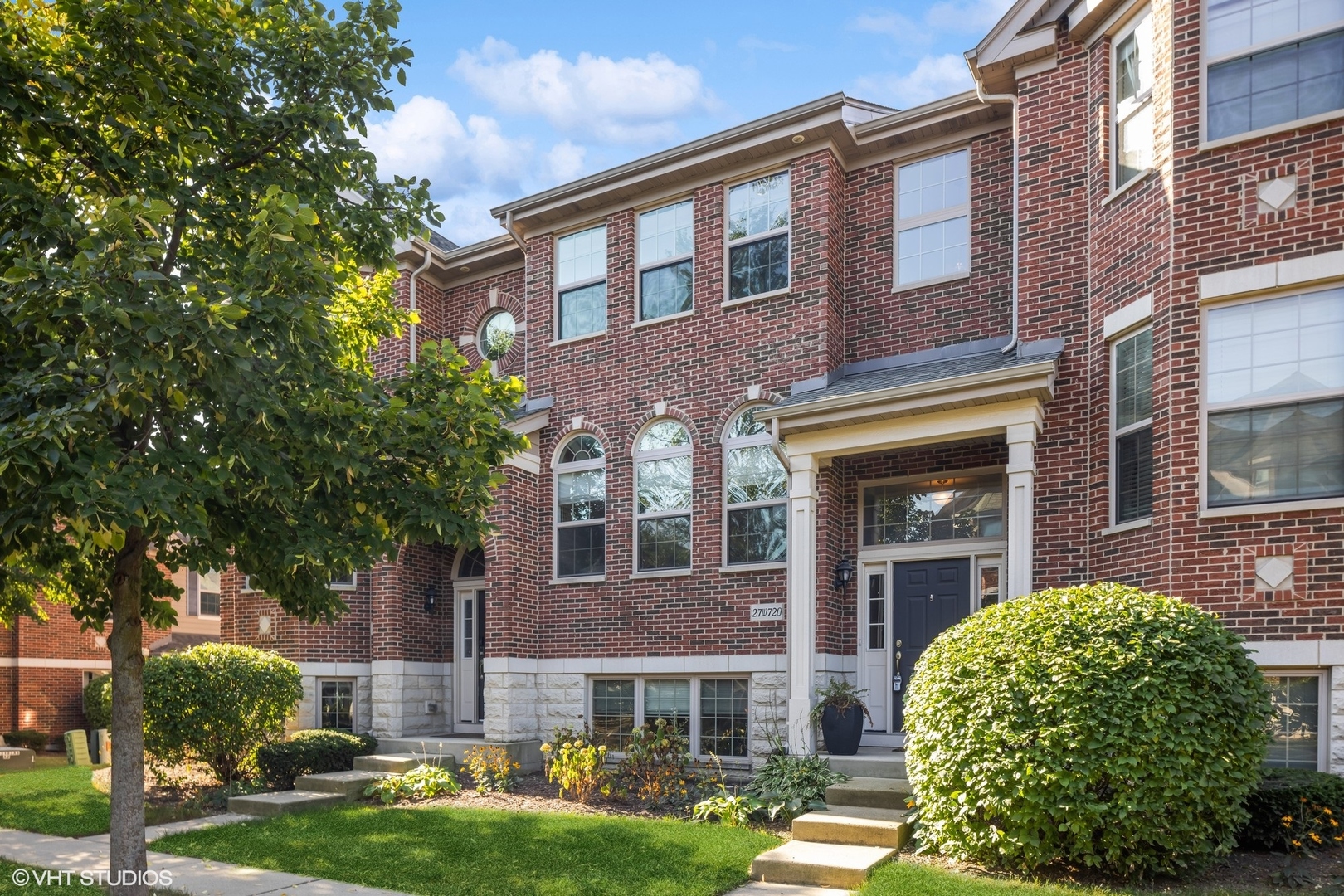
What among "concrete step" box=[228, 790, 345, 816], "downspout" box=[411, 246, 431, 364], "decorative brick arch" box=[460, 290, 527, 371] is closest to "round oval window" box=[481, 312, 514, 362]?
"decorative brick arch" box=[460, 290, 527, 371]

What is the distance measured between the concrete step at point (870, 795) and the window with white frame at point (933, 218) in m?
6.06

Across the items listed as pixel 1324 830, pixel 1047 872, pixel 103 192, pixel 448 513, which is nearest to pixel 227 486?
pixel 448 513

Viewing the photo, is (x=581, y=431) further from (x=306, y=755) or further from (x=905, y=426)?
(x=306, y=755)

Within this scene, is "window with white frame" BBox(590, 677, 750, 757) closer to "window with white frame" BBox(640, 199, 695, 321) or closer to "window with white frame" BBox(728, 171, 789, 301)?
"window with white frame" BBox(640, 199, 695, 321)

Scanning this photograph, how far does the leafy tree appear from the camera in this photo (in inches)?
203

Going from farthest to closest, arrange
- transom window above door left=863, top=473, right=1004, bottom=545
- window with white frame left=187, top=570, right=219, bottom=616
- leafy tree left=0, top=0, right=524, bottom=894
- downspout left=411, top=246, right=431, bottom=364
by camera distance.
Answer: window with white frame left=187, top=570, right=219, bottom=616 < downspout left=411, top=246, right=431, bottom=364 < transom window above door left=863, top=473, right=1004, bottom=545 < leafy tree left=0, top=0, right=524, bottom=894

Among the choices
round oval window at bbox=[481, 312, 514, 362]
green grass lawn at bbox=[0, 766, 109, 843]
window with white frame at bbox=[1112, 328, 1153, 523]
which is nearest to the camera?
window with white frame at bbox=[1112, 328, 1153, 523]

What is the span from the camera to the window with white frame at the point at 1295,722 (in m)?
8.22

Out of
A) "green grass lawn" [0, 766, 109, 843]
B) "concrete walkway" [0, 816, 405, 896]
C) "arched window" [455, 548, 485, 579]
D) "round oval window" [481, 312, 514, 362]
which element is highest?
"round oval window" [481, 312, 514, 362]

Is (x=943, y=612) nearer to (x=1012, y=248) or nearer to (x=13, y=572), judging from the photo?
(x=1012, y=248)

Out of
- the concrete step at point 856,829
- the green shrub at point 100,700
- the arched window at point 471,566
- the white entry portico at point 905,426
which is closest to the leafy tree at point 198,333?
the concrete step at point 856,829

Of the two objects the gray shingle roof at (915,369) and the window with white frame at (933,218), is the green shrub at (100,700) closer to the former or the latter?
the gray shingle roof at (915,369)

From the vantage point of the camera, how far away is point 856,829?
334 inches

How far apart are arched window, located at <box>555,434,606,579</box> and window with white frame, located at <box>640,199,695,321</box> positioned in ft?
7.21
